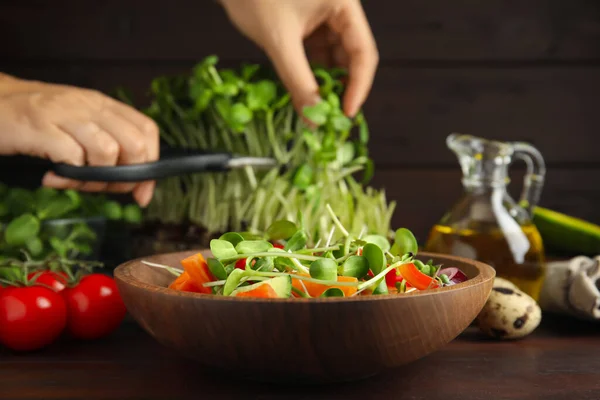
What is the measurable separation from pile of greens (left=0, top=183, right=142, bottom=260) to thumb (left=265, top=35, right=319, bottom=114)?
44cm

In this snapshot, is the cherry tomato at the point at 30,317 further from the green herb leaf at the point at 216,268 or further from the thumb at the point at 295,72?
the thumb at the point at 295,72

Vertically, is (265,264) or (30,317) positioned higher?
(265,264)

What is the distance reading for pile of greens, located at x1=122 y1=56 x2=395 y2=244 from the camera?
4.12 feet

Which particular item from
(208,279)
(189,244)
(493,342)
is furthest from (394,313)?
(189,244)

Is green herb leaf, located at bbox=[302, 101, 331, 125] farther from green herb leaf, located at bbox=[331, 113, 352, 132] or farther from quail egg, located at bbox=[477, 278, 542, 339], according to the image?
quail egg, located at bbox=[477, 278, 542, 339]

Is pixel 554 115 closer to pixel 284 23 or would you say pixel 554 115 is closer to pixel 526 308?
pixel 284 23

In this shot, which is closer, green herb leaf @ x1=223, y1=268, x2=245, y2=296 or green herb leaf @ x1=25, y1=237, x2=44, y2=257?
green herb leaf @ x1=223, y1=268, x2=245, y2=296

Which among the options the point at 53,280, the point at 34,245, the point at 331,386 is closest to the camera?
the point at 331,386

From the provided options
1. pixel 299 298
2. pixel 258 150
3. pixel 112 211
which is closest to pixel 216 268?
pixel 299 298

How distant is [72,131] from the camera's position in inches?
42.4

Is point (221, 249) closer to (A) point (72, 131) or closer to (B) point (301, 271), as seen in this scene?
(B) point (301, 271)

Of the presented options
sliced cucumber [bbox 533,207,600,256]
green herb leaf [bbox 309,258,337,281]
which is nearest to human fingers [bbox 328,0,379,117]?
sliced cucumber [bbox 533,207,600,256]

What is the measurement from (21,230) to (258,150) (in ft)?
1.65

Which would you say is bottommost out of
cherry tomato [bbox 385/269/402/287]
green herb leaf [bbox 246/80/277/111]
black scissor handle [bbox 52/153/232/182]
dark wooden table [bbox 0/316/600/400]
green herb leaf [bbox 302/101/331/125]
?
dark wooden table [bbox 0/316/600/400]
